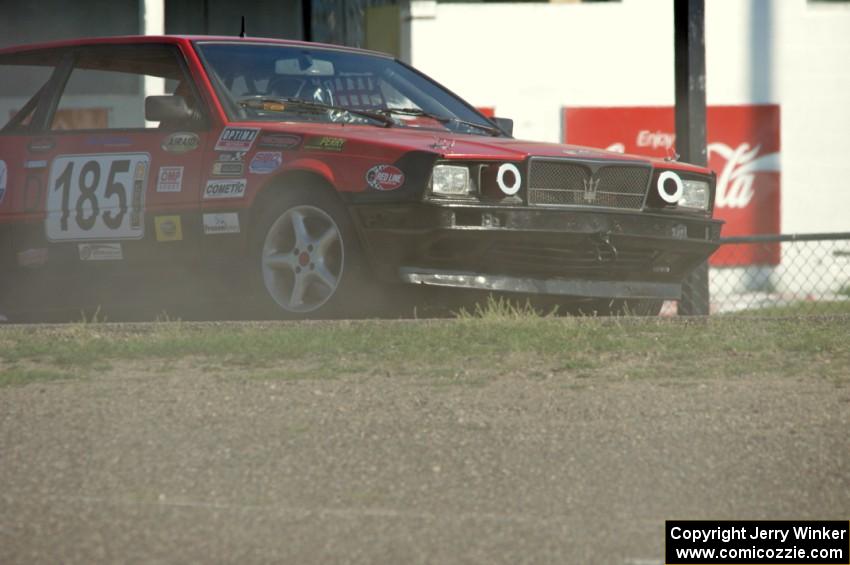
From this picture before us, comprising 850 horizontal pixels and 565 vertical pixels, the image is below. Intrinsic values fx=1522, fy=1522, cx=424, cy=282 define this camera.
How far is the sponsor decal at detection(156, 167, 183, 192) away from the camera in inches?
287

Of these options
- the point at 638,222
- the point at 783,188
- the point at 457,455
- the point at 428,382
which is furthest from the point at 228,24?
the point at 457,455

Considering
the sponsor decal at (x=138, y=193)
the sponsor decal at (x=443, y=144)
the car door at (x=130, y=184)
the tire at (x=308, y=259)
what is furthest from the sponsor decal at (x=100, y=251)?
the sponsor decal at (x=443, y=144)

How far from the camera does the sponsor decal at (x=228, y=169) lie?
711cm

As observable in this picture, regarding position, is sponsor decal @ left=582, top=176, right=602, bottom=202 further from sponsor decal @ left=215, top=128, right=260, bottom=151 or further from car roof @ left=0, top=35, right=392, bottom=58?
car roof @ left=0, top=35, right=392, bottom=58

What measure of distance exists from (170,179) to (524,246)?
1.79 m

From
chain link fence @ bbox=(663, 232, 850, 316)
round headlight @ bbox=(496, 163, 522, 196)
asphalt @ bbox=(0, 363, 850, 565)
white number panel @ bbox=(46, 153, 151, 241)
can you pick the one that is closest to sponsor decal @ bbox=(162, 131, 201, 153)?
white number panel @ bbox=(46, 153, 151, 241)

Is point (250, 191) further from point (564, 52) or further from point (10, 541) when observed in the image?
point (564, 52)

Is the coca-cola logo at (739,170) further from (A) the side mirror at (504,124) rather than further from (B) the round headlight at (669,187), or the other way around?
(B) the round headlight at (669,187)

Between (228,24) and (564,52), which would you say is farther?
(228,24)

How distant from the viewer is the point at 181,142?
7.35m

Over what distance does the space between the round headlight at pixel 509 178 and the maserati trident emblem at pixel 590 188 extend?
43 centimetres

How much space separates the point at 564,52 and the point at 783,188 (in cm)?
275

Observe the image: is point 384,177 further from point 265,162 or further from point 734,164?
point 734,164

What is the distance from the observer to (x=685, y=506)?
362 cm
